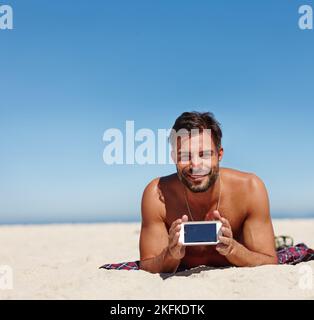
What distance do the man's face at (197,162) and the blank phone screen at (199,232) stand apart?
49cm

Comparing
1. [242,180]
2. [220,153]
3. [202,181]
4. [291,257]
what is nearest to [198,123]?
[220,153]

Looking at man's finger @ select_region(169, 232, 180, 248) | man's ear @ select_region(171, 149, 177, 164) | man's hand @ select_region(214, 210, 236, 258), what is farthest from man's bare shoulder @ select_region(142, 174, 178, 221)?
man's hand @ select_region(214, 210, 236, 258)

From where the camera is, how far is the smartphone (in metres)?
3.13

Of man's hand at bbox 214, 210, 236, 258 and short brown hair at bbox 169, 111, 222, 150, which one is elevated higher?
short brown hair at bbox 169, 111, 222, 150

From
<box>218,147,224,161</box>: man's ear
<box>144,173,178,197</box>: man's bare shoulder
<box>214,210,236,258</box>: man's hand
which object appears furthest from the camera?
<box>144,173,178,197</box>: man's bare shoulder

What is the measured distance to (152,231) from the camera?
3799mm

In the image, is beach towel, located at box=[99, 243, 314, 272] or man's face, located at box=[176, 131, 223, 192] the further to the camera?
beach towel, located at box=[99, 243, 314, 272]

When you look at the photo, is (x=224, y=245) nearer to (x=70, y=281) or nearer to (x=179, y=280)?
(x=179, y=280)

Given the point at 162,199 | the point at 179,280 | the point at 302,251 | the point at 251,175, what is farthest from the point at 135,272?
the point at 302,251

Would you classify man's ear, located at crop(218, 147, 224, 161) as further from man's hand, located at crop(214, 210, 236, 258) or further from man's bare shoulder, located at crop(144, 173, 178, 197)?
man's hand, located at crop(214, 210, 236, 258)

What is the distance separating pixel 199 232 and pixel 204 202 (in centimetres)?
69

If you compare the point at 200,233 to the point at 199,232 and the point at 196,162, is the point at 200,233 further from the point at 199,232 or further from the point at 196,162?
the point at 196,162

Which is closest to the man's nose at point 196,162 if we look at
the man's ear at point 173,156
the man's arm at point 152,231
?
the man's ear at point 173,156
